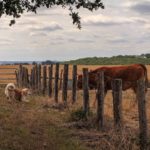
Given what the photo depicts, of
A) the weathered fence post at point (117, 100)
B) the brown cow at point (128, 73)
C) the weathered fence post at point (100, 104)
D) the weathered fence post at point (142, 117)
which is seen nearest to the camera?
the weathered fence post at point (142, 117)

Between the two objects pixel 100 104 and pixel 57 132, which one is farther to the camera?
pixel 100 104

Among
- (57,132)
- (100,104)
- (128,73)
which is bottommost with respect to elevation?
(57,132)

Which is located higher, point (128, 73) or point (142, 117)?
point (128, 73)

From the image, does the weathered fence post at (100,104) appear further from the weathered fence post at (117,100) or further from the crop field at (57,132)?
the weathered fence post at (117,100)

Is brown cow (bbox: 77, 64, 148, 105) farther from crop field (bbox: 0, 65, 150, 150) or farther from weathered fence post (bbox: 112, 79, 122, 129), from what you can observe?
weathered fence post (bbox: 112, 79, 122, 129)

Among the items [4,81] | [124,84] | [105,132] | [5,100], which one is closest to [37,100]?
[5,100]

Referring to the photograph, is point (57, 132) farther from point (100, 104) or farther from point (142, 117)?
point (142, 117)

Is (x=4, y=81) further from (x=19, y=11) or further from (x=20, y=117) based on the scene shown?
(x=19, y=11)

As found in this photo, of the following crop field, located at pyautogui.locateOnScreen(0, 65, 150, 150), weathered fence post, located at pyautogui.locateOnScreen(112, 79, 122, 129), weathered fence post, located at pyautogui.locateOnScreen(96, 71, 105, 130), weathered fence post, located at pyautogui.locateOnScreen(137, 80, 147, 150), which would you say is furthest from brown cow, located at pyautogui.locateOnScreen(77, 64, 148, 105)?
weathered fence post, located at pyautogui.locateOnScreen(137, 80, 147, 150)

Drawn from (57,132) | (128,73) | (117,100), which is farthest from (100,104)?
(128,73)

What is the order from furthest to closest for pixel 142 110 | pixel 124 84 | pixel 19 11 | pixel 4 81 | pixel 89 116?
pixel 4 81
pixel 124 84
pixel 89 116
pixel 19 11
pixel 142 110

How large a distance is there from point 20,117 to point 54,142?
4.10 meters

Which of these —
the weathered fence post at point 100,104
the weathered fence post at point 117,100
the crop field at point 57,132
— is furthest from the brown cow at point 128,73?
the weathered fence post at point 117,100

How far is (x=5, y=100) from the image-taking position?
859 inches
